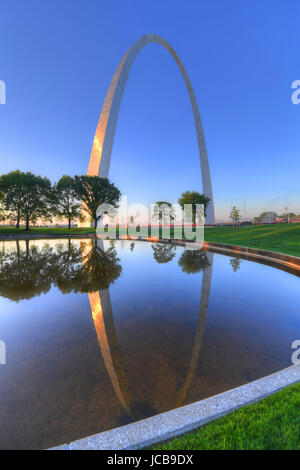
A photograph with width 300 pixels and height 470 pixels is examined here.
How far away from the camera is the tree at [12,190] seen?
1602 inches

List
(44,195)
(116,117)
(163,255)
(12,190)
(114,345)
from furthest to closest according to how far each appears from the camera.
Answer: (44,195), (12,190), (116,117), (163,255), (114,345)

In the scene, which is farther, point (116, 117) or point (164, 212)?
point (164, 212)

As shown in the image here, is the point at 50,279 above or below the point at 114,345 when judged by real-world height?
above

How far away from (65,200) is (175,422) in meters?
53.4

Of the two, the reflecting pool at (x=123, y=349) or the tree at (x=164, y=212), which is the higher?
the tree at (x=164, y=212)

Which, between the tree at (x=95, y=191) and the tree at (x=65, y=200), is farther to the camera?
the tree at (x=65, y=200)

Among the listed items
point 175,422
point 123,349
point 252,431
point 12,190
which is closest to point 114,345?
point 123,349

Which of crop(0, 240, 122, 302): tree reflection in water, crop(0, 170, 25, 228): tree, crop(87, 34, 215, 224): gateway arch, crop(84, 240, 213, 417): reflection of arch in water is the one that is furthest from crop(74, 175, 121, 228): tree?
crop(84, 240, 213, 417): reflection of arch in water

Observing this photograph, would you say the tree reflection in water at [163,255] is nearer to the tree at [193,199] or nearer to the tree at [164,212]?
the tree at [193,199]

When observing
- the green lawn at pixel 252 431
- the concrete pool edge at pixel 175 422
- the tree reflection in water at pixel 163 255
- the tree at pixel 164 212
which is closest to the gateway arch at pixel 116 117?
the tree at pixel 164 212

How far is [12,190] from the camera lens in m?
41.1

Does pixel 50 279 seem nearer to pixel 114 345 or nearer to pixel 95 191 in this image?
pixel 114 345

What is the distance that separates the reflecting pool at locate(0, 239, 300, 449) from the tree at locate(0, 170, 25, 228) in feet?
139
